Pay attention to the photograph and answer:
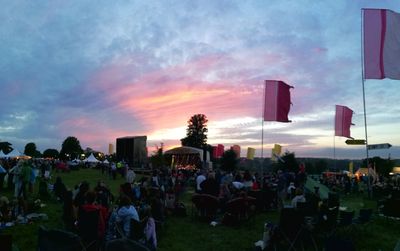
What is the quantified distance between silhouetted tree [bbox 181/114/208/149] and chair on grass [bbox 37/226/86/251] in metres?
85.6

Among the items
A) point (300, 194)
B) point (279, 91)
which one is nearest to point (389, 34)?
point (279, 91)

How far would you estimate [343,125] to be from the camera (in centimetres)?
2073

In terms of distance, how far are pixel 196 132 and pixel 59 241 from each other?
87.5 metres

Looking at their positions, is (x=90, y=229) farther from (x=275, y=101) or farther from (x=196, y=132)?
(x=196, y=132)

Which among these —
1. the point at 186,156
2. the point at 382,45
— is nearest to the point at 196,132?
the point at 186,156

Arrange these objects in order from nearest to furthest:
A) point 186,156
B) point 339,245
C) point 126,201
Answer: point 339,245 < point 126,201 < point 186,156

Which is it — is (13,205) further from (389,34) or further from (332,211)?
(389,34)

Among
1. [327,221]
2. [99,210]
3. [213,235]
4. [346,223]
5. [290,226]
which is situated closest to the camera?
[99,210]

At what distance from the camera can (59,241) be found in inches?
178

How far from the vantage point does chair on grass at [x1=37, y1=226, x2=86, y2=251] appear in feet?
14.5

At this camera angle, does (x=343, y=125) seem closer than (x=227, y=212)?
No

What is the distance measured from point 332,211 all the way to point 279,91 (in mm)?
8536

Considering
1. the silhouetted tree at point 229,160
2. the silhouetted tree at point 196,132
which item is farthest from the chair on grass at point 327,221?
the silhouetted tree at point 196,132

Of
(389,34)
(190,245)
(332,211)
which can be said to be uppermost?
(389,34)
